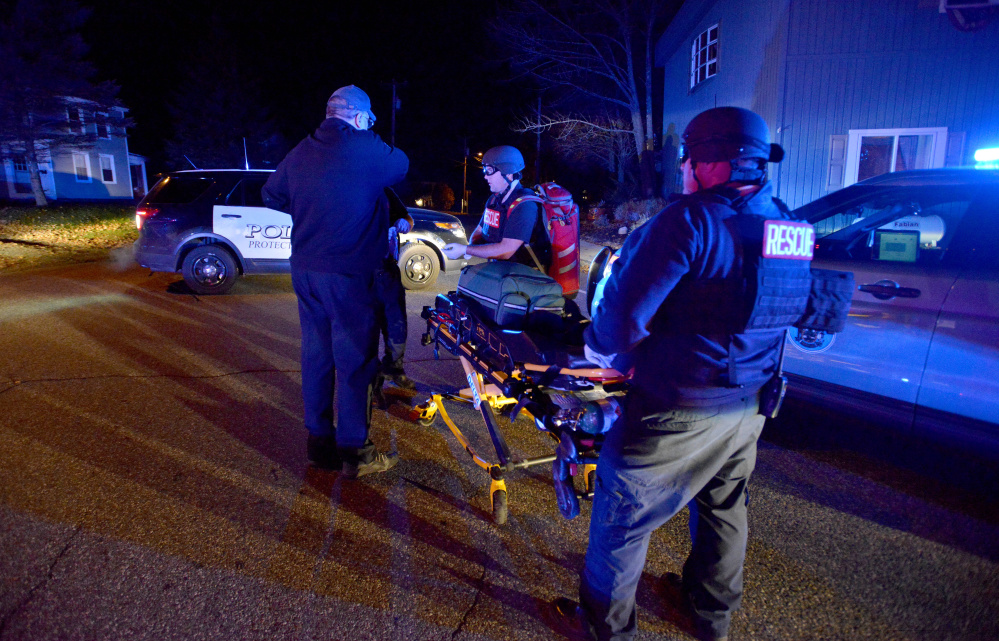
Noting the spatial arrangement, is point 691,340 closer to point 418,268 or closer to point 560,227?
point 560,227

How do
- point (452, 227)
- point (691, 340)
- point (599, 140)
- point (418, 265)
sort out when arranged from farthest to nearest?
1. point (599, 140)
2. point (452, 227)
3. point (418, 265)
4. point (691, 340)

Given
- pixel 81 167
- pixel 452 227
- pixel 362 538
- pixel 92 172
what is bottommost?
pixel 362 538

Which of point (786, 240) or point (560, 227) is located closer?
point (786, 240)

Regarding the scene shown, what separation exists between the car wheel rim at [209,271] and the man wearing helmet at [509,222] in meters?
6.50

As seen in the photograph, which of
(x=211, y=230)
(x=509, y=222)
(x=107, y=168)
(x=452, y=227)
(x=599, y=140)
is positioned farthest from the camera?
(x=107, y=168)

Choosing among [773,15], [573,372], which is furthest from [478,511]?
[773,15]

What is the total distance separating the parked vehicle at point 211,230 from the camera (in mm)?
8812

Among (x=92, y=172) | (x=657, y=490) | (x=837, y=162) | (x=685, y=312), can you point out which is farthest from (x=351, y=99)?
(x=92, y=172)

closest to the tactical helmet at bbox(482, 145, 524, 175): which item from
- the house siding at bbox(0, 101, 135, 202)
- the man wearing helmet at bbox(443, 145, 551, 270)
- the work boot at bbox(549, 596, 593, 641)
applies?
the man wearing helmet at bbox(443, 145, 551, 270)

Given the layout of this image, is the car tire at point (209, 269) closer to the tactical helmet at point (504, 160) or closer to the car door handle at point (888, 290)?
the tactical helmet at point (504, 160)

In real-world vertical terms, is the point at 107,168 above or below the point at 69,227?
above

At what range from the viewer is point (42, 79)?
24438mm

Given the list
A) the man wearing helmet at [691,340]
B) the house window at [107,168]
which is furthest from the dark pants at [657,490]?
the house window at [107,168]

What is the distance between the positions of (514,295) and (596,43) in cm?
2301
